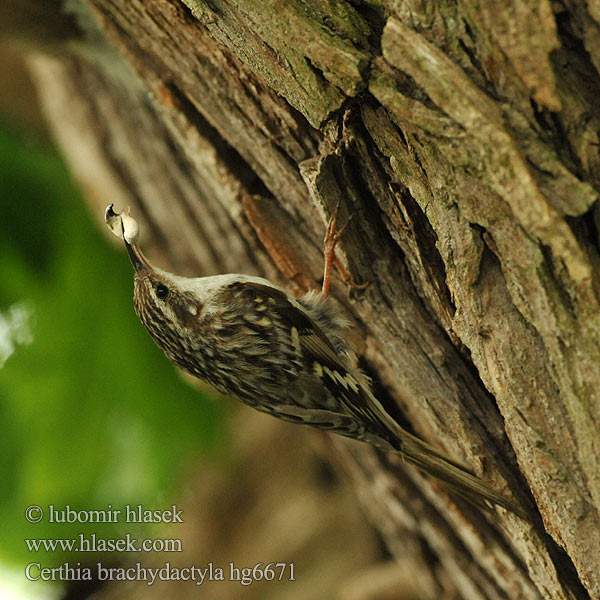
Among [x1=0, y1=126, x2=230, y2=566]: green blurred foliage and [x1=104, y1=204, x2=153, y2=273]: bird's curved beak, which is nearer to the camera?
[x1=104, y1=204, x2=153, y2=273]: bird's curved beak

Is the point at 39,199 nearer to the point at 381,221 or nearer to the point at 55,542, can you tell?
the point at 55,542

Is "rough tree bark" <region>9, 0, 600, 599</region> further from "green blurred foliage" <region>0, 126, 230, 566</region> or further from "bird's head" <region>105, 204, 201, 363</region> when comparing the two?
"green blurred foliage" <region>0, 126, 230, 566</region>

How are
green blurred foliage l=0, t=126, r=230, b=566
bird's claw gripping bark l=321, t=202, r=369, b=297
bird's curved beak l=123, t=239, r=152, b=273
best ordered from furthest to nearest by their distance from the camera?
green blurred foliage l=0, t=126, r=230, b=566 < bird's curved beak l=123, t=239, r=152, b=273 < bird's claw gripping bark l=321, t=202, r=369, b=297

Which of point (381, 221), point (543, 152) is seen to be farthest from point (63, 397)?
point (543, 152)

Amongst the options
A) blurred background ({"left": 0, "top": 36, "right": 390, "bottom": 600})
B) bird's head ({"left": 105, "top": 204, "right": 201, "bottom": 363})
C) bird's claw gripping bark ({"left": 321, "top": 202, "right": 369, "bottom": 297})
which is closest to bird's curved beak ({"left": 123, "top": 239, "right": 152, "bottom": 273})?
bird's head ({"left": 105, "top": 204, "right": 201, "bottom": 363})

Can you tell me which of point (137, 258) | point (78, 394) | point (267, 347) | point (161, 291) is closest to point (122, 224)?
point (137, 258)

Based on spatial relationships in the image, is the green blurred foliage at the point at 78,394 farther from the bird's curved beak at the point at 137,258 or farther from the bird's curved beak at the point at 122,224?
the bird's curved beak at the point at 122,224

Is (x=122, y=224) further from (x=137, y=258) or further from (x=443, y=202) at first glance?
(x=443, y=202)

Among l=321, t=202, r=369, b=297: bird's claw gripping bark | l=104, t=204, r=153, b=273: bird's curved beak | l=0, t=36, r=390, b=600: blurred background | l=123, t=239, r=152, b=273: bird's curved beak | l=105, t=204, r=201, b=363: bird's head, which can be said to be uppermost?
l=321, t=202, r=369, b=297: bird's claw gripping bark
